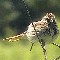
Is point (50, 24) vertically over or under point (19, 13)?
under

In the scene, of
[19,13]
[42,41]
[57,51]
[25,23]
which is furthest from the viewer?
[19,13]

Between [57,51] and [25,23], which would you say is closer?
[57,51]

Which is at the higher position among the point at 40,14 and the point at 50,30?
the point at 40,14

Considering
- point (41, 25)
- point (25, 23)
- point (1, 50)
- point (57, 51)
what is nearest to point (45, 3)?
A: point (25, 23)

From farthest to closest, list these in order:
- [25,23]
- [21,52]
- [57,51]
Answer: [25,23] → [21,52] → [57,51]

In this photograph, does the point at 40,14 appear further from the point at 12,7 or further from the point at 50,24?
Result: the point at 50,24

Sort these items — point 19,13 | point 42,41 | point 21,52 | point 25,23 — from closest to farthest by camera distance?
point 42,41, point 21,52, point 25,23, point 19,13

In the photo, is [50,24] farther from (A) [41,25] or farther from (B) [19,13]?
(B) [19,13]

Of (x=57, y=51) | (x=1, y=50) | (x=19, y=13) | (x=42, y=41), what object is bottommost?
(x=42, y=41)

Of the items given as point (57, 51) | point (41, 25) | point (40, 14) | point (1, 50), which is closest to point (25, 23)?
point (40, 14)
